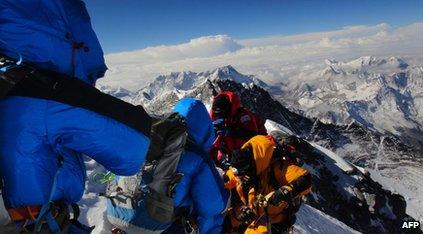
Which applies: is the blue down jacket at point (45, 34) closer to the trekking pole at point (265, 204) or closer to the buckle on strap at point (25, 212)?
the buckle on strap at point (25, 212)

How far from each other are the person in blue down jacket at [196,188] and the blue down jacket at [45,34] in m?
2.24

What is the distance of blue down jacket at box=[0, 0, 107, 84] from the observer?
389 centimetres

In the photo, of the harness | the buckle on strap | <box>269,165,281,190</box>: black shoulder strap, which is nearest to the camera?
the harness

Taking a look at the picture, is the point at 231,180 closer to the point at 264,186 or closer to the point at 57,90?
the point at 264,186

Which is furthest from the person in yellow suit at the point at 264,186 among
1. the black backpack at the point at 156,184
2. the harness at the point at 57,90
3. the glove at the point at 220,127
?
the harness at the point at 57,90

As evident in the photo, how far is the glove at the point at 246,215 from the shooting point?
351 inches

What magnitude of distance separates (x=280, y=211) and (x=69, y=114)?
21.1 ft

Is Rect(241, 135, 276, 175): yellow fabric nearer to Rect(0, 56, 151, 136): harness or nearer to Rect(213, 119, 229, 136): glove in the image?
Rect(213, 119, 229, 136): glove

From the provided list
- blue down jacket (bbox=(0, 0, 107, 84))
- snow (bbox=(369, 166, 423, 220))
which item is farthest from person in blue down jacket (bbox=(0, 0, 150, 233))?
snow (bbox=(369, 166, 423, 220))

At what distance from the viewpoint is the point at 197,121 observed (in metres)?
6.36

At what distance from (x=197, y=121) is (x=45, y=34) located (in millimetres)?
2868

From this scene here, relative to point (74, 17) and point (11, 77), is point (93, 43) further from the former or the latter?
point (11, 77)

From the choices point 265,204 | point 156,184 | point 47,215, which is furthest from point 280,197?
point 47,215

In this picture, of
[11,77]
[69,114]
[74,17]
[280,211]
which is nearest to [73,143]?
[69,114]
